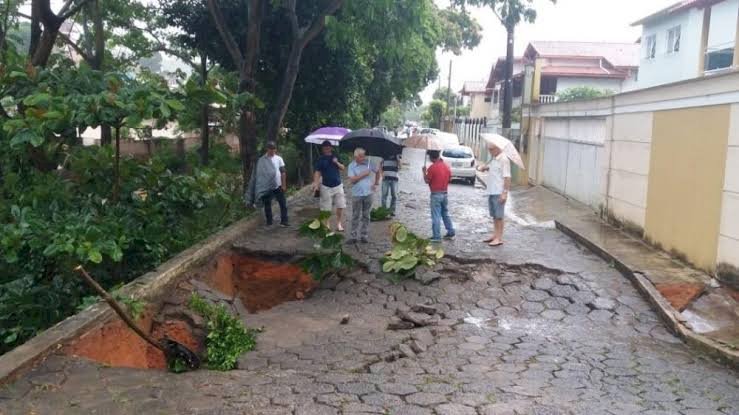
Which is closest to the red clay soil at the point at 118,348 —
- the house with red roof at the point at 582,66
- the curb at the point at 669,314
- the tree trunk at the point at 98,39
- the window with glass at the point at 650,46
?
the curb at the point at 669,314

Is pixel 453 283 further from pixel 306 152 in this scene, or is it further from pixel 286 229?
pixel 306 152

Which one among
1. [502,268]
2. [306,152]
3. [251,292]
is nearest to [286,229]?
[251,292]

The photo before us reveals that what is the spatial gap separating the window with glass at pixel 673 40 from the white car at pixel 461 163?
10.6 m

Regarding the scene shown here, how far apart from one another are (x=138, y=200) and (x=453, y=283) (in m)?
4.27

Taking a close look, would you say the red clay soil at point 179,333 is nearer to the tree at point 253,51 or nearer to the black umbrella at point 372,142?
the black umbrella at point 372,142

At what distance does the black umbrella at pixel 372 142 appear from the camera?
1098cm

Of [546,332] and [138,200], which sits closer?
[546,332]

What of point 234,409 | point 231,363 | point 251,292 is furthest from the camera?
point 251,292

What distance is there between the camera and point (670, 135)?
9.86 metres

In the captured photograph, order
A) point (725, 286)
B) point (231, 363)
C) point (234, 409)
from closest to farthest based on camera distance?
point (234, 409)
point (231, 363)
point (725, 286)

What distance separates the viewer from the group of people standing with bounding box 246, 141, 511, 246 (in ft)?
33.1

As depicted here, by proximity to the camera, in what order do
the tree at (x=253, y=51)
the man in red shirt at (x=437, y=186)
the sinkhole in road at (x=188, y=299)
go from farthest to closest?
1. the tree at (x=253, y=51)
2. the man in red shirt at (x=437, y=186)
3. the sinkhole in road at (x=188, y=299)

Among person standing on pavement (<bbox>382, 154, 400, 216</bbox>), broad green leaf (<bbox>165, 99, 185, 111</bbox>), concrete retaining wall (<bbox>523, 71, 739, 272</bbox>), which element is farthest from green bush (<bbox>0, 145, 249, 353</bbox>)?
concrete retaining wall (<bbox>523, 71, 739, 272</bbox>)

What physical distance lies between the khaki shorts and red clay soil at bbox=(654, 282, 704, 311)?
5005 millimetres
